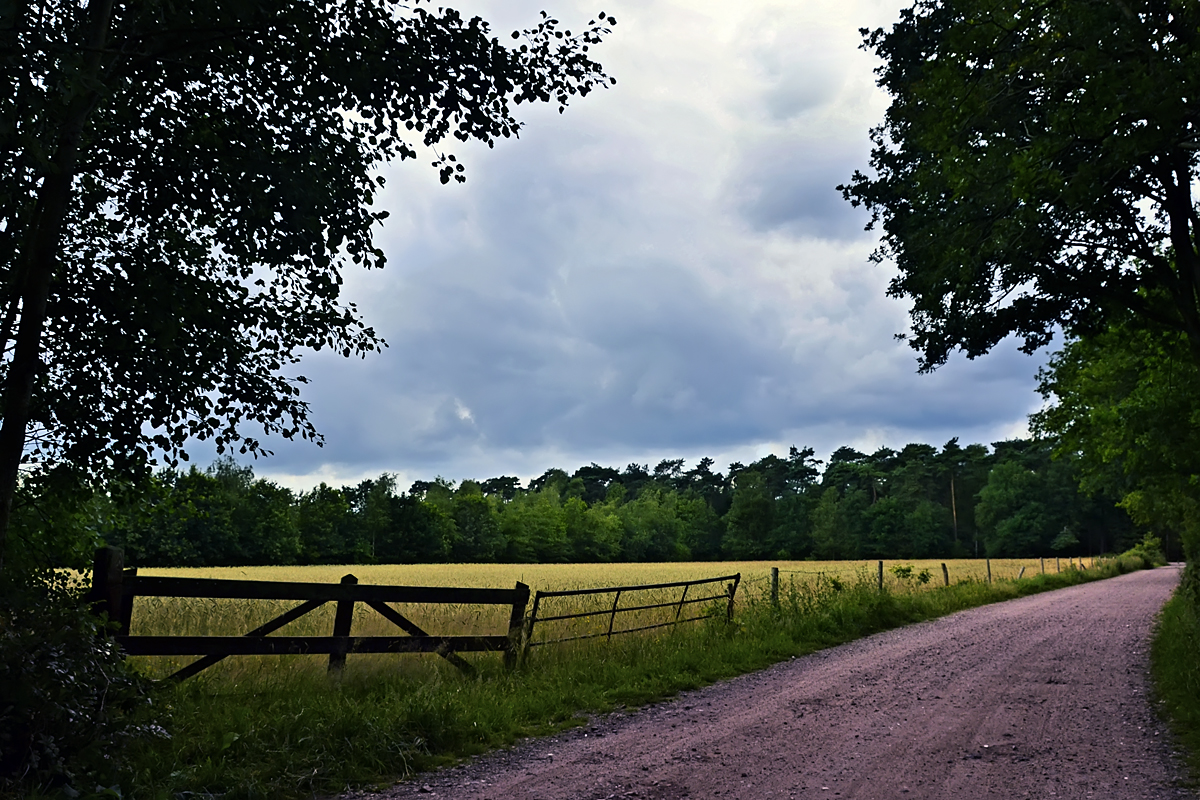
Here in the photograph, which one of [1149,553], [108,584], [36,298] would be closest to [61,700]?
[108,584]

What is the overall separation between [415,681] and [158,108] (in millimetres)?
6536

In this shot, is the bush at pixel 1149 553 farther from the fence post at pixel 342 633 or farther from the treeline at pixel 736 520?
the fence post at pixel 342 633

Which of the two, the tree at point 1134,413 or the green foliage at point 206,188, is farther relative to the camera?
the tree at point 1134,413

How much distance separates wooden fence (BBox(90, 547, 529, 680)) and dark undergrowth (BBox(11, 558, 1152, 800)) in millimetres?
310

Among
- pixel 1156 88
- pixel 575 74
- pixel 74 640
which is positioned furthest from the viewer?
pixel 1156 88

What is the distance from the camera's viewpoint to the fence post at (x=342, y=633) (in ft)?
27.8

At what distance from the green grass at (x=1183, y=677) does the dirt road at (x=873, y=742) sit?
0.20 metres

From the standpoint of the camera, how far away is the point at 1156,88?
867 centimetres

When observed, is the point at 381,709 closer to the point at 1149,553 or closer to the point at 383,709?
the point at 383,709

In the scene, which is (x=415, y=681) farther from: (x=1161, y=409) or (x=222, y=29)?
(x=1161, y=409)

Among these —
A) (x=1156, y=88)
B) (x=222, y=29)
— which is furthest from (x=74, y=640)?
(x=1156, y=88)

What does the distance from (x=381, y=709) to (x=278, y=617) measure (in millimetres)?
1966

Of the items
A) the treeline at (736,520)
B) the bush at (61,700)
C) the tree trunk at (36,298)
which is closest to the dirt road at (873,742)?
the bush at (61,700)

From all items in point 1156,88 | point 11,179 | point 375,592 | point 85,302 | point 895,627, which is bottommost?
point 895,627
